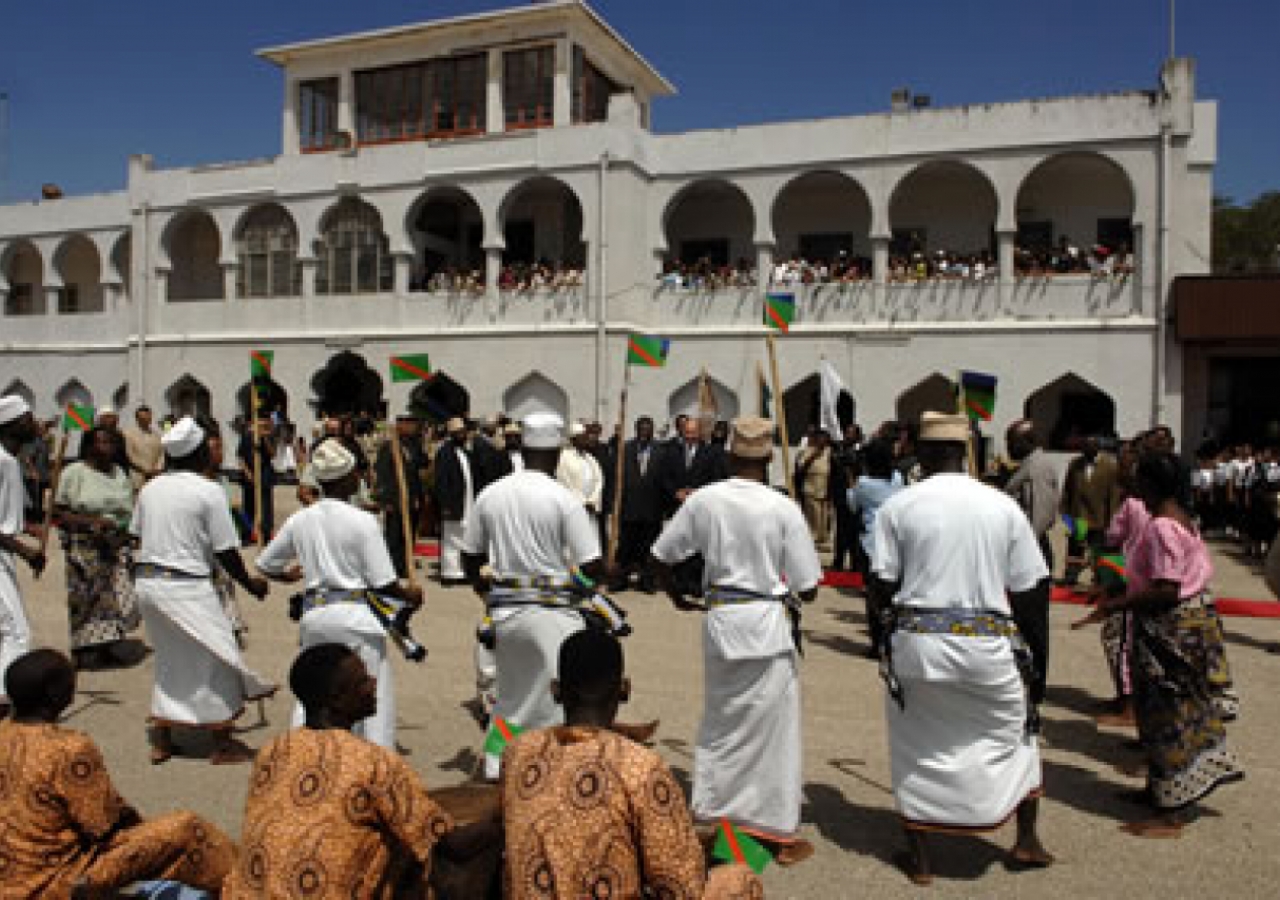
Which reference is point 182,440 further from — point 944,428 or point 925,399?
point 925,399

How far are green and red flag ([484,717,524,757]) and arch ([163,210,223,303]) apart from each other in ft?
86.2

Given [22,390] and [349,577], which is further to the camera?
[22,390]

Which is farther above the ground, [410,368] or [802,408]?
[410,368]

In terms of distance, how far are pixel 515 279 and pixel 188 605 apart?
18.6 metres

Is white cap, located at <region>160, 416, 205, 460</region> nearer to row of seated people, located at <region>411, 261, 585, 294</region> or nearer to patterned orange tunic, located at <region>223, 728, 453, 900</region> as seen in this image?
patterned orange tunic, located at <region>223, 728, 453, 900</region>

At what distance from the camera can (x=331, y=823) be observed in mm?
2676

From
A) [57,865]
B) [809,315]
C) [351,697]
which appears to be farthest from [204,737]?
[809,315]

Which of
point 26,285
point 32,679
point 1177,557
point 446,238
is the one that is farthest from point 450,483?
point 26,285

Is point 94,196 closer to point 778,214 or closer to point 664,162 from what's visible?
point 664,162

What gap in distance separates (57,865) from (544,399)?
20.1 metres

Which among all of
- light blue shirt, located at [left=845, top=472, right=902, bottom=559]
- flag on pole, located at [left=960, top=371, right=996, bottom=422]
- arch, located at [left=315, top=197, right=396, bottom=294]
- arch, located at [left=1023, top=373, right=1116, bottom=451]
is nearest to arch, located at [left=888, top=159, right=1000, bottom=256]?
arch, located at [left=1023, top=373, right=1116, bottom=451]

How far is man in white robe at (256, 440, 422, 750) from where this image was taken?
4.85m

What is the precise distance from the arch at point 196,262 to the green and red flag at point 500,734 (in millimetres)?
26287

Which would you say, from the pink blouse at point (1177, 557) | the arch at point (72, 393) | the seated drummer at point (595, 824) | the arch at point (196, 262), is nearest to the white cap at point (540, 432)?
the seated drummer at point (595, 824)
